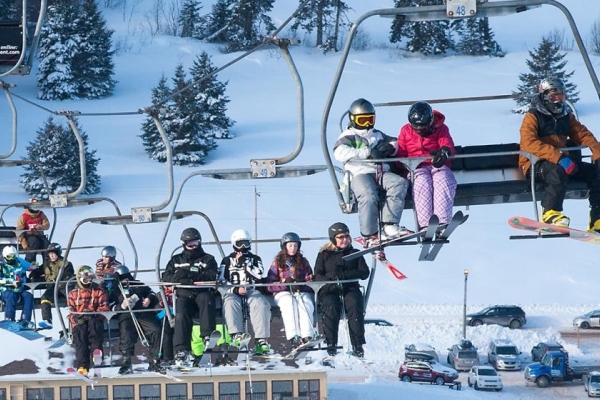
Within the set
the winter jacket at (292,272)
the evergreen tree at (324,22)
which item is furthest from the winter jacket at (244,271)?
the evergreen tree at (324,22)

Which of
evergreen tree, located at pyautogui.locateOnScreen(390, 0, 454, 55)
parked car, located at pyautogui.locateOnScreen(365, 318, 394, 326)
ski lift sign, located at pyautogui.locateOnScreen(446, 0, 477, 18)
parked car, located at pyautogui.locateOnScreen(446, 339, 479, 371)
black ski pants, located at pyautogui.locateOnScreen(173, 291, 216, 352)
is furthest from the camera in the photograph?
evergreen tree, located at pyautogui.locateOnScreen(390, 0, 454, 55)

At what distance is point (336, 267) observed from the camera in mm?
14828

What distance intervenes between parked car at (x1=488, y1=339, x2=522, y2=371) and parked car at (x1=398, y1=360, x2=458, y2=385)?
216 cm

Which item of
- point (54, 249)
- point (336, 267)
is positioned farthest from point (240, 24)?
point (336, 267)

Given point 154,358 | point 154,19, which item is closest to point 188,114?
point 154,19

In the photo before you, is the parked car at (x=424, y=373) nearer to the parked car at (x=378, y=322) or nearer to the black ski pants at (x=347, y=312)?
the parked car at (x=378, y=322)

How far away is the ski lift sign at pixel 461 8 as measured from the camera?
11109 millimetres

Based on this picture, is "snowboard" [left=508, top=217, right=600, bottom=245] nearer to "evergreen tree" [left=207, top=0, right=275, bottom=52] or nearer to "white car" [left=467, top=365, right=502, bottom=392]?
"white car" [left=467, top=365, right=502, bottom=392]

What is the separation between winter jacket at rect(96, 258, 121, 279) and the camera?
17109 mm

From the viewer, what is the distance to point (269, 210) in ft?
187

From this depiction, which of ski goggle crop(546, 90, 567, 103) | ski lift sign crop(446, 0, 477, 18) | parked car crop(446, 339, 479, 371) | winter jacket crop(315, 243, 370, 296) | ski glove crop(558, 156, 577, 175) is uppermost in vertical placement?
ski lift sign crop(446, 0, 477, 18)

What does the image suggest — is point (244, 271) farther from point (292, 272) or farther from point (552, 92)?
point (552, 92)

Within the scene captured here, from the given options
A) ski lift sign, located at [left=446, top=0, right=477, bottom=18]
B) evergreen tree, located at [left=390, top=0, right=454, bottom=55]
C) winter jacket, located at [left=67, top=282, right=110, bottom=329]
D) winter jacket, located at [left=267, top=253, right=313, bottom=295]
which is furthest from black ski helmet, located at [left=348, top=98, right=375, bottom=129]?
evergreen tree, located at [left=390, top=0, right=454, bottom=55]

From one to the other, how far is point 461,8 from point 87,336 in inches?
318
